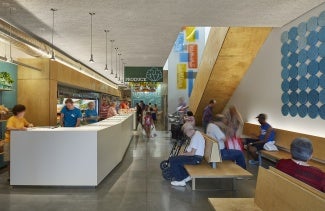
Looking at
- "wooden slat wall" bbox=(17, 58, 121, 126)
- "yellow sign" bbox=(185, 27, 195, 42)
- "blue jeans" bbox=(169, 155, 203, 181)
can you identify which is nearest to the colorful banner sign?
"yellow sign" bbox=(185, 27, 195, 42)

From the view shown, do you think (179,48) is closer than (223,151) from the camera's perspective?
No

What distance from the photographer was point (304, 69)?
6.37 m

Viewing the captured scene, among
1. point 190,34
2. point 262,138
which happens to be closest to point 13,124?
point 262,138

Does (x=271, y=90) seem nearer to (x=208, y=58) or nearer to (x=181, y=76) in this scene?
(x=208, y=58)

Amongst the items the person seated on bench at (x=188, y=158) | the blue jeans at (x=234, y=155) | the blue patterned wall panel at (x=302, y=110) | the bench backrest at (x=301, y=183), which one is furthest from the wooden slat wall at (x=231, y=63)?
the bench backrest at (x=301, y=183)

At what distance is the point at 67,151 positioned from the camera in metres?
5.08

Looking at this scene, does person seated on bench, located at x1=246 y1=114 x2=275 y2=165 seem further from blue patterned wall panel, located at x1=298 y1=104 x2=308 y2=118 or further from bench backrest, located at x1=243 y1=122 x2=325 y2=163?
blue patterned wall panel, located at x1=298 y1=104 x2=308 y2=118

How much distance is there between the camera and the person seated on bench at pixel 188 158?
5336 mm

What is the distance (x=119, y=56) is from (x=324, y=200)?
9527 mm

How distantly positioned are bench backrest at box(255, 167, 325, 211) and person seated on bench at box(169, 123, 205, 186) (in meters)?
2.37

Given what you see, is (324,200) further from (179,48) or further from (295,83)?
(179,48)

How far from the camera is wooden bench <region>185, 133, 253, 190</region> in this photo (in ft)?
15.8

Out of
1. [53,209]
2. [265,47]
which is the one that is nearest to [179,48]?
[265,47]

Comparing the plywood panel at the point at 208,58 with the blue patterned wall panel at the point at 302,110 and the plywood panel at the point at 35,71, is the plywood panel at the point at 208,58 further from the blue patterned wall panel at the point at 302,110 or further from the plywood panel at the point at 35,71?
the plywood panel at the point at 35,71
